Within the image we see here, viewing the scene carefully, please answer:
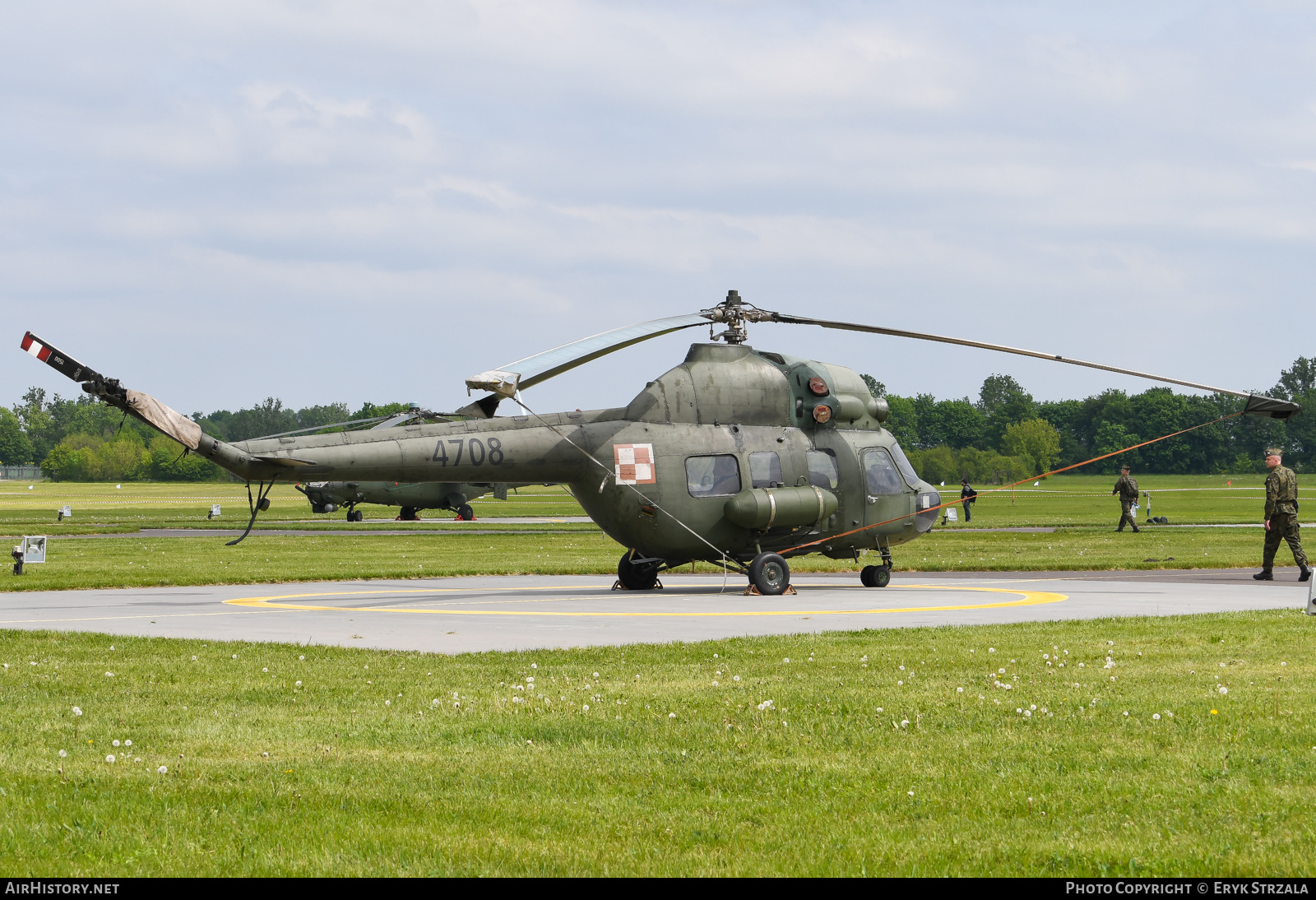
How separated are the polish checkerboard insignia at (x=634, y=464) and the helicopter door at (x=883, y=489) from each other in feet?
14.4

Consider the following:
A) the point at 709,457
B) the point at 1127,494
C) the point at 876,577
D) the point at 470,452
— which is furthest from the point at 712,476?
the point at 1127,494

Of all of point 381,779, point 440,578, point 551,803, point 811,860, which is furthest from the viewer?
point 440,578

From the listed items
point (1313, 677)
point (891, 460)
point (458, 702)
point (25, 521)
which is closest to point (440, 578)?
point (891, 460)

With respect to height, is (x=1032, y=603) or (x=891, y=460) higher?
(x=891, y=460)

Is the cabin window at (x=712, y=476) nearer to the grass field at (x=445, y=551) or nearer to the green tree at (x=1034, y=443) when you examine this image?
the grass field at (x=445, y=551)

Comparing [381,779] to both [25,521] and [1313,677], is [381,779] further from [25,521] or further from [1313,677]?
[25,521]

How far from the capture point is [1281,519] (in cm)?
2548

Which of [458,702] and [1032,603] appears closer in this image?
[458,702]

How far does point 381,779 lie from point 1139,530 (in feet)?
135

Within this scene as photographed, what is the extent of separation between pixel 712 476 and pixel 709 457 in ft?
1.13

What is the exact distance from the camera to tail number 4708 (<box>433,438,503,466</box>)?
70.3ft

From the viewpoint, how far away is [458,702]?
34.2 ft

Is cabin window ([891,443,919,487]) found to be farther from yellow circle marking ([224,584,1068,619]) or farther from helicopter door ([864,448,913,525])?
yellow circle marking ([224,584,1068,619])

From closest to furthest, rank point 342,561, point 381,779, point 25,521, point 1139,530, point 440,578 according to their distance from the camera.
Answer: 1. point 381,779
2. point 440,578
3. point 342,561
4. point 1139,530
5. point 25,521
